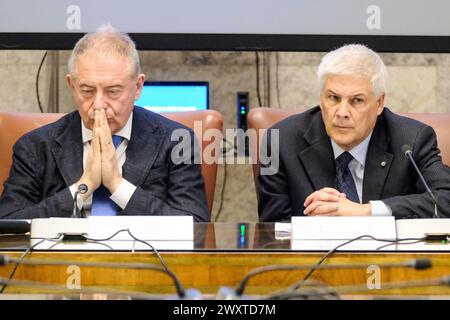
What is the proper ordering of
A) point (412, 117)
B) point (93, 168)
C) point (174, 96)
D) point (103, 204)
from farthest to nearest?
point (174, 96) < point (412, 117) < point (103, 204) < point (93, 168)

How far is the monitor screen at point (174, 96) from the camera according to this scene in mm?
3844

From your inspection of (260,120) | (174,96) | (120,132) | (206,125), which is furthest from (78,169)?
(174,96)

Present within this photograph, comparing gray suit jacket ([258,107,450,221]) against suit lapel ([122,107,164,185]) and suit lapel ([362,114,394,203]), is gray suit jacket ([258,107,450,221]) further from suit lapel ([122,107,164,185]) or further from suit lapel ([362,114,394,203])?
suit lapel ([122,107,164,185])

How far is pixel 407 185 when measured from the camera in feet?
8.77

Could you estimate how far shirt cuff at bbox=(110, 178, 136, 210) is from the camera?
2467 millimetres

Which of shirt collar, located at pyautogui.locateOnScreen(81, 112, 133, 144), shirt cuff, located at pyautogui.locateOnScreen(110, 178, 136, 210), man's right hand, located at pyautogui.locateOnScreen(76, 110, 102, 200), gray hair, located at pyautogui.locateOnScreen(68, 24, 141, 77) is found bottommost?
shirt cuff, located at pyautogui.locateOnScreen(110, 178, 136, 210)

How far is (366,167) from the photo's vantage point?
8.75 ft

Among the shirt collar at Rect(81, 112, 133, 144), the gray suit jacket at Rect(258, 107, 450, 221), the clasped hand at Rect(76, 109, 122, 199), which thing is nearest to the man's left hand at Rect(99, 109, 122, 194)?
the clasped hand at Rect(76, 109, 122, 199)

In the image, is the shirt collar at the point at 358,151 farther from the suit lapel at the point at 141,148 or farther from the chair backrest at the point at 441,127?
the suit lapel at the point at 141,148

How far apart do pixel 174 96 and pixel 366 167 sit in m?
1.45

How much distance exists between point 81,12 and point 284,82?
3.84 feet

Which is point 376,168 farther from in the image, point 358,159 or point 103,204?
point 103,204

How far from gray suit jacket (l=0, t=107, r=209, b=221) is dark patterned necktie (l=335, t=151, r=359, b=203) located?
450 millimetres
